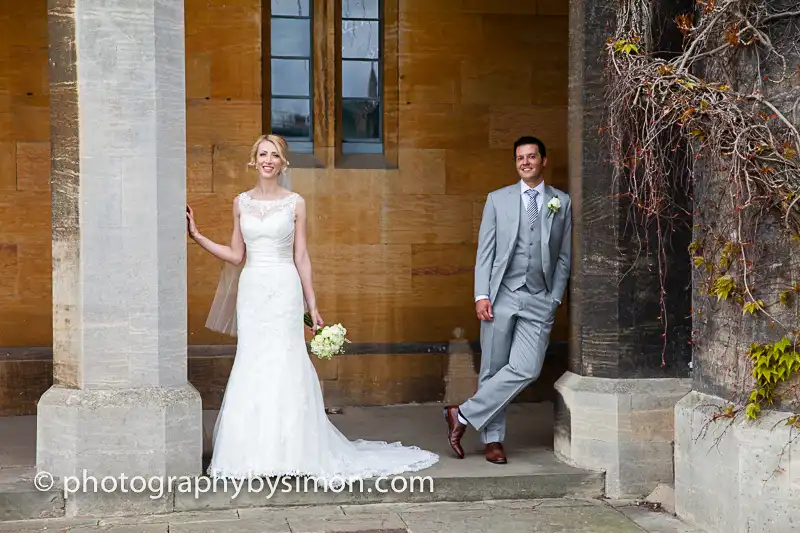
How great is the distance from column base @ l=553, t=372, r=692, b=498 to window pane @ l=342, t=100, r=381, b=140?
3.48 meters

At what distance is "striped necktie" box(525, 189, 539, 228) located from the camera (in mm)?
6738

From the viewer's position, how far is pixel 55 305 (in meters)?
6.18

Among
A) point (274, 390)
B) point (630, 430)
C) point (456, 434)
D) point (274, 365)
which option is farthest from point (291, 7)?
point (630, 430)

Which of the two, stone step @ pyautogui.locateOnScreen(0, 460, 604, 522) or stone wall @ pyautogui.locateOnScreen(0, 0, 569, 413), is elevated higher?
stone wall @ pyautogui.locateOnScreen(0, 0, 569, 413)

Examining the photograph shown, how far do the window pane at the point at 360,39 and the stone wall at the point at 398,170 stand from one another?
21 centimetres

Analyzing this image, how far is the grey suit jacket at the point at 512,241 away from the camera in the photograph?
671 cm

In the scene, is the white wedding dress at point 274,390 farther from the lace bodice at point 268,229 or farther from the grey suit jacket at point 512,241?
the grey suit jacket at point 512,241

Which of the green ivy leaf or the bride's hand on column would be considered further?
the bride's hand on column

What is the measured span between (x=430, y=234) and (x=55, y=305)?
3.65m

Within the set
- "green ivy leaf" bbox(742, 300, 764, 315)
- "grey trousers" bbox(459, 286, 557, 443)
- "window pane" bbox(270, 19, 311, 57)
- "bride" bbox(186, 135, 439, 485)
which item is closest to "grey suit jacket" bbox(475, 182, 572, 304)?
"grey trousers" bbox(459, 286, 557, 443)

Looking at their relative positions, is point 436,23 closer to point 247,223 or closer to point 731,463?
point 247,223

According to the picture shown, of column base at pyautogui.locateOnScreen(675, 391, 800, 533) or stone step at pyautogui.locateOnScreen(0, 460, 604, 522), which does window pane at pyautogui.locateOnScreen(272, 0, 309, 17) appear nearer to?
stone step at pyautogui.locateOnScreen(0, 460, 604, 522)

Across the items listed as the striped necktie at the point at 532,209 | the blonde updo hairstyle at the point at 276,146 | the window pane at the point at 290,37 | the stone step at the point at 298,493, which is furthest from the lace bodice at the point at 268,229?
the window pane at the point at 290,37

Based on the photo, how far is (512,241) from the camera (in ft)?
22.0
